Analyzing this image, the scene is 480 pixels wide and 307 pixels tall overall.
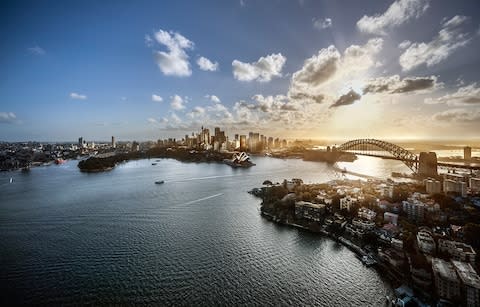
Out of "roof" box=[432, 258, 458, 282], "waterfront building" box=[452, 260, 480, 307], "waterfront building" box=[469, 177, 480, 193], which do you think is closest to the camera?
"waterfront building" box=[452, 260, 480, 307]

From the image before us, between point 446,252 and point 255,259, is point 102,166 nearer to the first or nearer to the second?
point 255,259

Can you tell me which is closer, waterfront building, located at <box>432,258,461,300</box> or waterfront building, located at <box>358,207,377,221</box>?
waterfront building, located at <box>432,258,461,300</box>

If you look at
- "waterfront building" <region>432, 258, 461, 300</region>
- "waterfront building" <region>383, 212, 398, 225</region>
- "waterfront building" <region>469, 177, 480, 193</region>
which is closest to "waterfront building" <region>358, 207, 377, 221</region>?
"waterfront building" <region>383, 212, 398, 225</region>

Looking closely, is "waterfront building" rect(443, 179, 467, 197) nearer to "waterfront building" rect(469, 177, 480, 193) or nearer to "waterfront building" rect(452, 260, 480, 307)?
"waterfront building" rect(469, 177, 480, 193)

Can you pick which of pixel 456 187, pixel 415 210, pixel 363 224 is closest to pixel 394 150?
pixel 456 187

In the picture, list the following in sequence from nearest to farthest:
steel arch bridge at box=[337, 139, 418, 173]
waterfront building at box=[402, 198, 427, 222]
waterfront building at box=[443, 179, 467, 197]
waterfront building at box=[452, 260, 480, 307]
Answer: waterfront building at box=[452, 260, 480, 307], waterfront building at box=[402, 198, 427, 222], waterfront building at box=[443, 179, 467, 197], steel arch bridge at box=[337, 139, 418, 173]

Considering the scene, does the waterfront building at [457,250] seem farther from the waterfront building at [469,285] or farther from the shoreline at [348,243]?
the shoreline at [348,243]

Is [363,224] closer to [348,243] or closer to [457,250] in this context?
[348,243]
